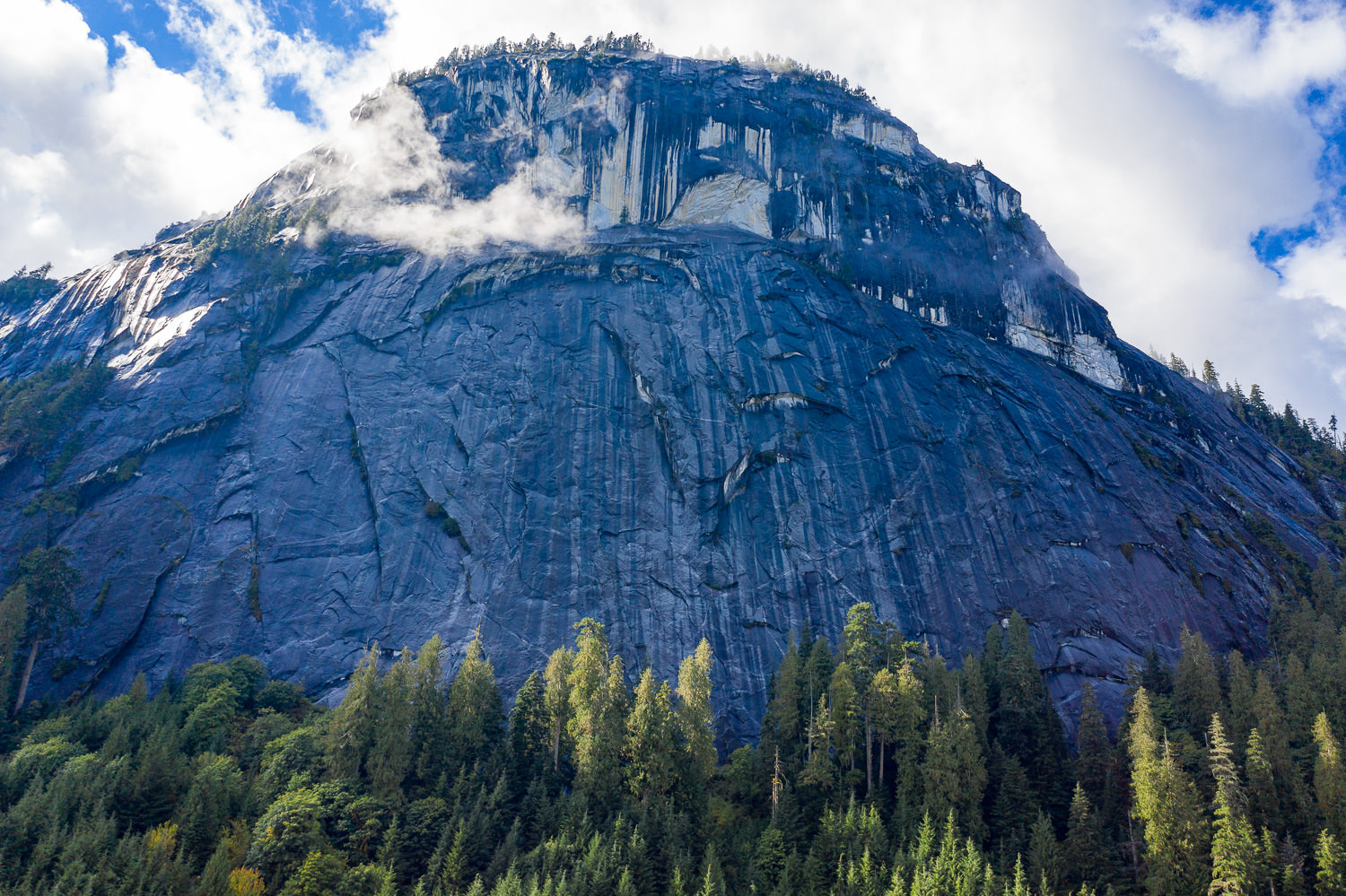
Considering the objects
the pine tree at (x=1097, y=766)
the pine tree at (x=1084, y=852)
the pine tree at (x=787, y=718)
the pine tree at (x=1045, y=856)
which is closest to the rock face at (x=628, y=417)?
the pine tree at (x=787, y=718)

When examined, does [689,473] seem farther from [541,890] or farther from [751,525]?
[541,890]

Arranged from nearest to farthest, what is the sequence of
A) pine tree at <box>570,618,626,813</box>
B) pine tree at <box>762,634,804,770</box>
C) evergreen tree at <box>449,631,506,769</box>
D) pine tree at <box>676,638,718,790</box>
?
pine tree at <box>570,618,626,813</box>
pine tree at <box>676,638,718,790</box>
evergreen tree at <box>449,631,506,769</box>
pine tree at <box>762,634,804,770</box>

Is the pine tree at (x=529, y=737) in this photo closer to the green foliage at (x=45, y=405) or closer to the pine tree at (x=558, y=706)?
the pine tree at (x=558, y=706)

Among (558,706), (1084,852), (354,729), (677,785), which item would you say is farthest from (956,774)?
(354,729)

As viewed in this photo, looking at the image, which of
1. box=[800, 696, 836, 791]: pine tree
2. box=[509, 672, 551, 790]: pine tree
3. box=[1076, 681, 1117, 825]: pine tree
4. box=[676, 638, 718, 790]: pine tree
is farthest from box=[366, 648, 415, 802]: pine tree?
box=[1076, 681, 1117, 825]: pine tree

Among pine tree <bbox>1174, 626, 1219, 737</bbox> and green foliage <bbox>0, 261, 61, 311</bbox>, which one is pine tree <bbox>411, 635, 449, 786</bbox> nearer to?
pine tree <bbox>1174, 626, 1219, 737</bbox>

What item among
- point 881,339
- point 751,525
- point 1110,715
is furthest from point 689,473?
point 1110,715
